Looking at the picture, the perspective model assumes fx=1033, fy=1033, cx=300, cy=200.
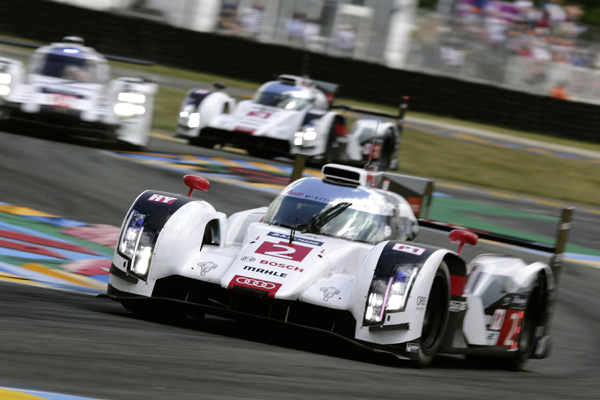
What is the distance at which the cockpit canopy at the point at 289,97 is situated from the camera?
17469 mm

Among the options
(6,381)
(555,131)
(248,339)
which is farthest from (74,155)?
(555,131)

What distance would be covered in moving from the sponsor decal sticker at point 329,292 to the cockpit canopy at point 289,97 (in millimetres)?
11304

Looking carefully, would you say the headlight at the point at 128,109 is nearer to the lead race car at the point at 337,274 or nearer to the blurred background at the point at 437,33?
the lead race car at the point at 337,274

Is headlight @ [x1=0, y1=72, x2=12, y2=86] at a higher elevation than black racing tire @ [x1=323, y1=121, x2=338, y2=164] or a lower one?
higher

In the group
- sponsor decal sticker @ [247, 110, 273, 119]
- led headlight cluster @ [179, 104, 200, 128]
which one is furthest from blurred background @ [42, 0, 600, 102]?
led headlight cluster @ [179, 104, 200, 128]

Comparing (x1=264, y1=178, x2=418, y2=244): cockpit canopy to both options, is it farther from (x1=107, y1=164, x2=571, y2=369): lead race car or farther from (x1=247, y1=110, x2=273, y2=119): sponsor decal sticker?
(x1=247, y1=110, x2=273, y2=119): sponsor decal sticker

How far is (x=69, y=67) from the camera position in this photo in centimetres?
1550

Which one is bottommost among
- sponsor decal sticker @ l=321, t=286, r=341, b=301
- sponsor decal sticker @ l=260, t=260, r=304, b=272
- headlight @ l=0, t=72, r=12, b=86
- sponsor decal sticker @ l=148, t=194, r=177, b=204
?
sponsor decal sticker @ l=321, t=286, r=341, b=301

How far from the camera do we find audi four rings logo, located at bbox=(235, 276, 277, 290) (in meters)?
6.09

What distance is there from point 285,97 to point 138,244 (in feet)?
37.2

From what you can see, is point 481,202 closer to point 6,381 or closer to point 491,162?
point 491,162

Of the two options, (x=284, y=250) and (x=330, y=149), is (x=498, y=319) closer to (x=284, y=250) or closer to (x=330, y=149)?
(x=284, y=250)

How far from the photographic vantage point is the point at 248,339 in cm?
629

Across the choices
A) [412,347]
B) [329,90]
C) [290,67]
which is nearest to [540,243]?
[412,347]
